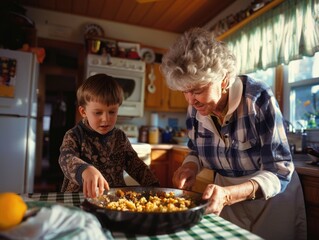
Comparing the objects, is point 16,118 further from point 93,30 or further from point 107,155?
point 107,155

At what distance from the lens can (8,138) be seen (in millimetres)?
2287

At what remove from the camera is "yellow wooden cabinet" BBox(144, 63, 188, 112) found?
3.31 meters

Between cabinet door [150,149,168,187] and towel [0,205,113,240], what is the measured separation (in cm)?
253

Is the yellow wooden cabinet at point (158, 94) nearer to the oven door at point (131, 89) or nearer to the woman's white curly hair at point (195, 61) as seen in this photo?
the oven door at point (131, 89)

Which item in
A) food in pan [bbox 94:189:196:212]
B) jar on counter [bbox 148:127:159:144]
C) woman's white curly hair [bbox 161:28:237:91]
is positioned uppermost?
woman's white curly hair [bbox 161:28:237:91]

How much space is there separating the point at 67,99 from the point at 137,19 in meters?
2.10

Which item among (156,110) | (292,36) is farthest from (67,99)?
(292,36)

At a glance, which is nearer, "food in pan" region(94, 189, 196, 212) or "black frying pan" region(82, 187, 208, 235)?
"black frying pan" region(82, 187, 208, 235)

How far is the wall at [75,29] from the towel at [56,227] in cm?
314

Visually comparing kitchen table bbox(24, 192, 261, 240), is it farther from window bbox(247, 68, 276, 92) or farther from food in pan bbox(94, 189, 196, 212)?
window bbox(247, 68, 276, 92)

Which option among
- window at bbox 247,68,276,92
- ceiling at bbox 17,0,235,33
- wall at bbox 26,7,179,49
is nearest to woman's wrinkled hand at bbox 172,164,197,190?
window at bbox 247,68,276,92

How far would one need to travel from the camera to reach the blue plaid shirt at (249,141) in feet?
2.85

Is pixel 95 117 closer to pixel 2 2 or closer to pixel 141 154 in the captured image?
pixel 141 154

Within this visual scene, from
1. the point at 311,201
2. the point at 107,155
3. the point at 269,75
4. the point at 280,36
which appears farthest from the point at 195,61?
the point at 269,75
